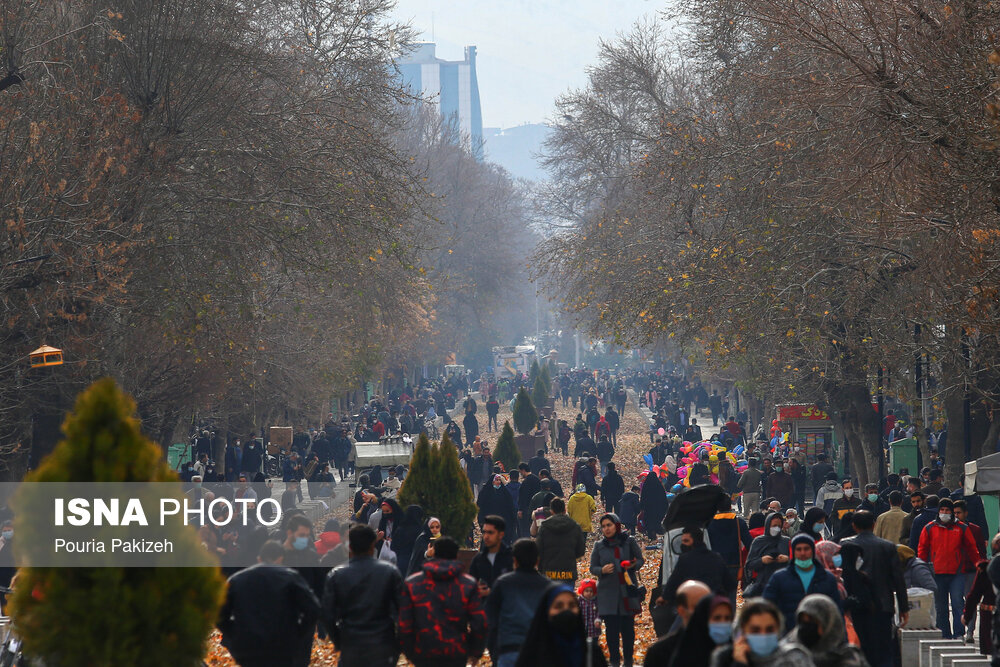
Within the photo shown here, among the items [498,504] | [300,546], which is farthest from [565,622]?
[498,504]

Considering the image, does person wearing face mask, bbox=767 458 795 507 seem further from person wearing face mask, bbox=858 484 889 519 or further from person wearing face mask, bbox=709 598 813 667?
person wearing face mask, bbox=709 598 813 667

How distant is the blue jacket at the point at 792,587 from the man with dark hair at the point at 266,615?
119 inches

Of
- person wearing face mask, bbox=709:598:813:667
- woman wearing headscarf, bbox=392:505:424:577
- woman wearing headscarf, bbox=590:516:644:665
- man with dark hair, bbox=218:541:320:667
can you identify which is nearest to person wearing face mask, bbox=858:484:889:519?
woman wearing headscarf, bbox=392:505:424:577

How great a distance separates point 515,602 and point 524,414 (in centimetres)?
3282

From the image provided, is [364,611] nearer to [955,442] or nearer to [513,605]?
[513,605]

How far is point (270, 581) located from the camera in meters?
8.68

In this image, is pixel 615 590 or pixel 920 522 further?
A: pixel 920 522

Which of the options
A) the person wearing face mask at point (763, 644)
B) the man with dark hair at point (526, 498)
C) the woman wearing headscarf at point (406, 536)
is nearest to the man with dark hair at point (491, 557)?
the woman wearing headscarf at point (406, 536)

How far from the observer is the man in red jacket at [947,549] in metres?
13.5

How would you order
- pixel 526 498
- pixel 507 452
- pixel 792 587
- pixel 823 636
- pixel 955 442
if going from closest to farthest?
pixel 823 636
pixel 792 587
pixel 526 498
pixel 955 442
pixel 507 452

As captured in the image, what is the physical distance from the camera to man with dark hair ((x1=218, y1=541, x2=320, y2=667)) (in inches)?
340

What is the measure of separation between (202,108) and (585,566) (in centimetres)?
1003

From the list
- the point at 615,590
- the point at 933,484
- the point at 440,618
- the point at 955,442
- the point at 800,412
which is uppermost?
the point at 800,412

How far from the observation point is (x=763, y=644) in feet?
20.3
